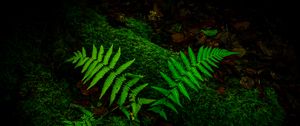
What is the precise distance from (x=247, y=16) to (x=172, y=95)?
2.22m

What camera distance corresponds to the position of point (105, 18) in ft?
10.7

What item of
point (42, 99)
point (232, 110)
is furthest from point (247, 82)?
point (42, 99)

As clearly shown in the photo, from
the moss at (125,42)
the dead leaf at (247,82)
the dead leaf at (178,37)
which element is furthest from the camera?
the dead leaf at (178,37)

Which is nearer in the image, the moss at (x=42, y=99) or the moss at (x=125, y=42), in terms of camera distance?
the moss at (x=42, y=99)

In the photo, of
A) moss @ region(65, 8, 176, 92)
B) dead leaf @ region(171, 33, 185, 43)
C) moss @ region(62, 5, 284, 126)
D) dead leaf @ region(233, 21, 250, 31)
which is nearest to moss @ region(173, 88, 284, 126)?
moss @ region(62, 5, 284, 126)

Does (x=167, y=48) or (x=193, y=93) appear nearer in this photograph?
(x=193, y=93)

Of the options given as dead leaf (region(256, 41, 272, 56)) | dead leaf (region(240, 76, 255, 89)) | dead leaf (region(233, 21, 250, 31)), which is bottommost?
dead leaf (region(240, 76, 255, 89))

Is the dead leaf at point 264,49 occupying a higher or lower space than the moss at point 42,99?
higher

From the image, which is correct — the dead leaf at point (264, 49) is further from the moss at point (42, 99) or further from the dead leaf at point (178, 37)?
the moss at point (42, 99)

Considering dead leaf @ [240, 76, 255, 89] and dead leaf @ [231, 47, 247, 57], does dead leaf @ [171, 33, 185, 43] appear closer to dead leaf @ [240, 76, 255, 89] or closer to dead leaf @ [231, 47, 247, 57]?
dead leaf @ [231, 47, 247, 57]

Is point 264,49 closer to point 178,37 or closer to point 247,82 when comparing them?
point 247,82

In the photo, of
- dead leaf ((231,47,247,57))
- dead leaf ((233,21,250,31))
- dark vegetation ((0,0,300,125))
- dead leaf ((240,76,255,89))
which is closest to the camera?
dark vegetation ((0,0,300,125))

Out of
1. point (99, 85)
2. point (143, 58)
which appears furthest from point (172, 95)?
point (99, 85)

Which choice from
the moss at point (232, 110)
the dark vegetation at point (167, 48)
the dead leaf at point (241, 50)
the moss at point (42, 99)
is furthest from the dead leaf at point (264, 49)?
the moss at point (42, 99)
